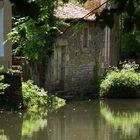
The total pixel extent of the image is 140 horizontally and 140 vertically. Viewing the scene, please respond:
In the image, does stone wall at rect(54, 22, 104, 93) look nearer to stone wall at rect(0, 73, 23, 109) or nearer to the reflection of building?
the reflection of building

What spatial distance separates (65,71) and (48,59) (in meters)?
1.79

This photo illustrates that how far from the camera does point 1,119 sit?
1656 centimetres

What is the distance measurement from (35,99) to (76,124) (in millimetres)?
3236

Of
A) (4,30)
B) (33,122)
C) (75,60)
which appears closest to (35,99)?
(4,30)

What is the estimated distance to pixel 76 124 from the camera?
54.2 feet

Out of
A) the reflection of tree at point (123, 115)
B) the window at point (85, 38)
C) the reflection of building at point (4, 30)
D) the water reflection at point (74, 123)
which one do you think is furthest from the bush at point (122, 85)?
the reflection of building at point (4, 30)

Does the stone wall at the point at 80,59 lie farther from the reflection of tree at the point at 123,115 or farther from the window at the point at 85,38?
the reflection of tree at the point at 123,115

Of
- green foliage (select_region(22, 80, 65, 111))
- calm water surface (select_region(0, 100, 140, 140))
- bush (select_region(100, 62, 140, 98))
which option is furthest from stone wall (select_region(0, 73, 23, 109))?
bush (select_region(100, 62, 140, 98))

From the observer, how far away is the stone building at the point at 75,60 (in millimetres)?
23500

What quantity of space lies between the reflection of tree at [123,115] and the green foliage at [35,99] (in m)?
1.99

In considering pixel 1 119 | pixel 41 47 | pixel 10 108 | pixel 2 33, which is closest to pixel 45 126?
pixel 1 119

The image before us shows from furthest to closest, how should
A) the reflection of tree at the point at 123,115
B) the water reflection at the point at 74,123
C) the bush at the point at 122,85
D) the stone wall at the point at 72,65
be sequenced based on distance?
the bush at the point at 122,85, the stone wall at the point at 72,65, the reflection of tree at the point at 123,115, the water reflection at the point at 74,123

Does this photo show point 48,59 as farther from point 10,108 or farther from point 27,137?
point 27,137

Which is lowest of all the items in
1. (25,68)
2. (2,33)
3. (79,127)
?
(79,127)
